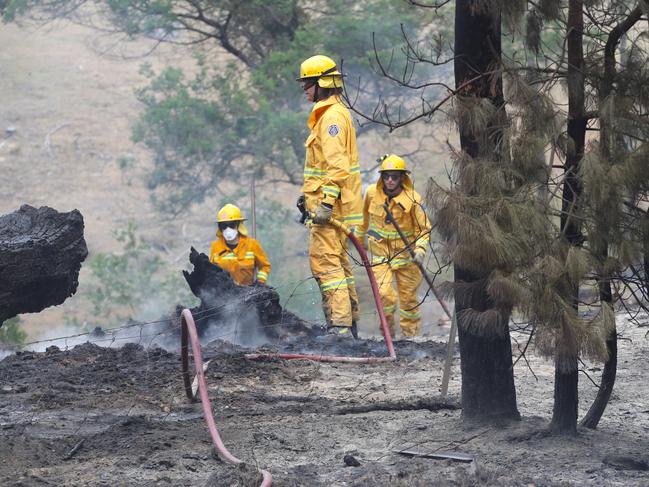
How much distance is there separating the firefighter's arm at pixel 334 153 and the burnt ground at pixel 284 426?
1.69 m

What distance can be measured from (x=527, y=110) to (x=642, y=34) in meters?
0.66

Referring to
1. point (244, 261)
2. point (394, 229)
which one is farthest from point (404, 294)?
point (244, 261)

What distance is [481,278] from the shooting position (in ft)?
16.8

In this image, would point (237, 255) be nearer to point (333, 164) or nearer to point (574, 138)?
point (333, 164)

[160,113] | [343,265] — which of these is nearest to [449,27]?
[160,113]

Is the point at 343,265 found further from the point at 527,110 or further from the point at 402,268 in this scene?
the point at 527,110

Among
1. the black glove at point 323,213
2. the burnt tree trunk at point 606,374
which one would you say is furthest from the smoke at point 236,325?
the burnt tree trunk at point 606,374

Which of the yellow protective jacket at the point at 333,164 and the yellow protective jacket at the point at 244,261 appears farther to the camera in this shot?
the yellow protective jacket at the point at 244,261

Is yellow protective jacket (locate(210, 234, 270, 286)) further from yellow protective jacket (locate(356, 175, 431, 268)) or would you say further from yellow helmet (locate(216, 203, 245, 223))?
yellow protective jacket (locate(356, 175, 431, 268))

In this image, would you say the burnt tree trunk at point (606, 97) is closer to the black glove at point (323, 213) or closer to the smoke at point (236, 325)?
the black glove at point (323, 213)

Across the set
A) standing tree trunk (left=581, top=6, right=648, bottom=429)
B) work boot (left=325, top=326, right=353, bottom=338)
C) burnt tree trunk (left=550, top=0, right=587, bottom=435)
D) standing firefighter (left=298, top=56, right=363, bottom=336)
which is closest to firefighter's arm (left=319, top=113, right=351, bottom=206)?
standing firefighter (left=298, top=56, right=363, bottom=336)

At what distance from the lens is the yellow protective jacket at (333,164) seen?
29.2ft

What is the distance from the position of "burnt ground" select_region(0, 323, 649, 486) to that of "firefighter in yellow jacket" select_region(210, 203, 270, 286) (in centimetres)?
305

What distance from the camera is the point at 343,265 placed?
9500mm
